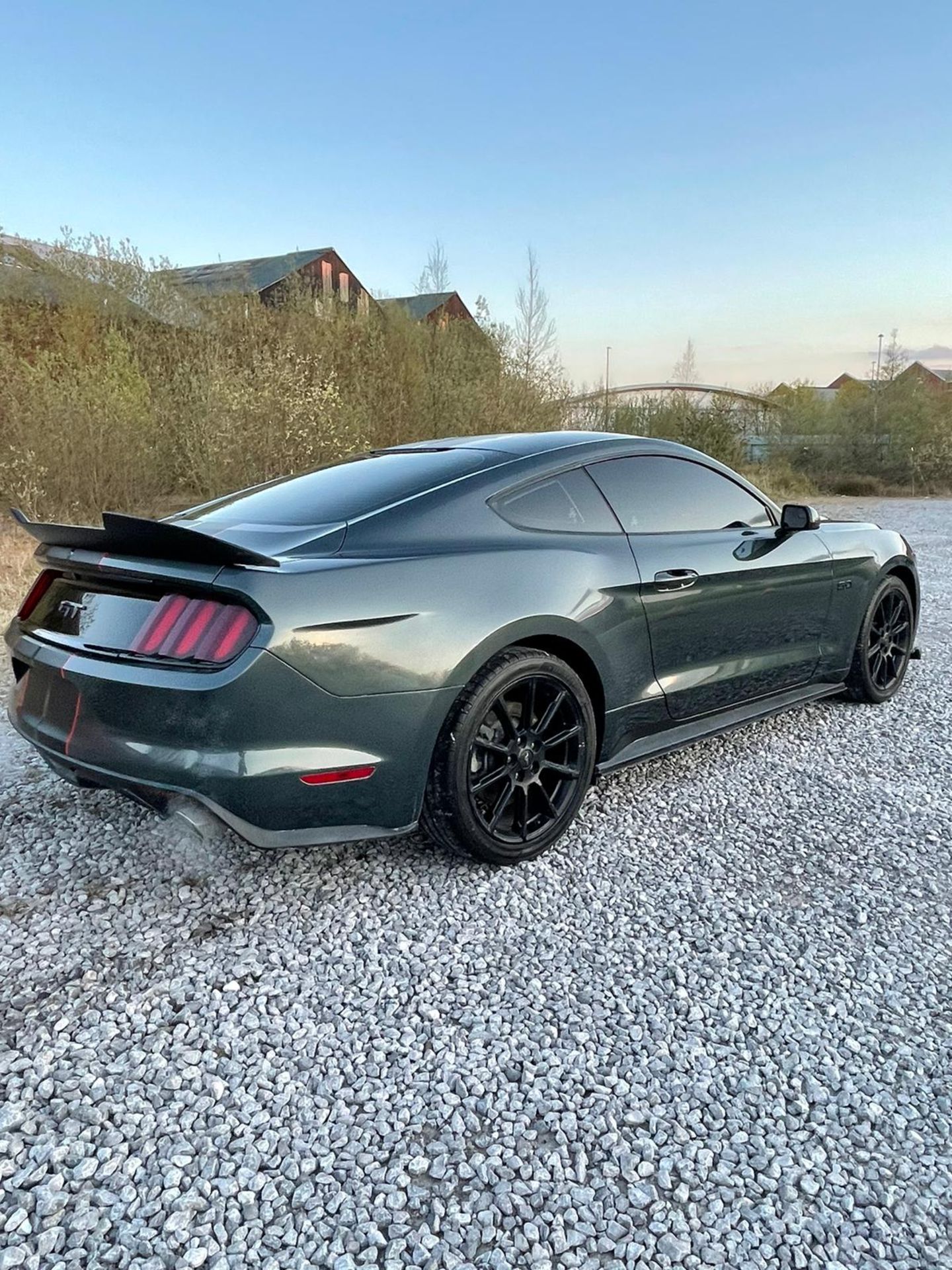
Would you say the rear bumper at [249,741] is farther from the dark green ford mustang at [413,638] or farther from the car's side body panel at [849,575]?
the car's side body panel at [849,575]

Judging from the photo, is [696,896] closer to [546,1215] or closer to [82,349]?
[546,1215]

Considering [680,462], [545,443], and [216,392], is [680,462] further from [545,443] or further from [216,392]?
[216,392]

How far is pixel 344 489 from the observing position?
302 centimetres

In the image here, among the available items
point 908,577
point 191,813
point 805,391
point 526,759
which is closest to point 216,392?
point 908,577

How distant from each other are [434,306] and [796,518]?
15.4 metres

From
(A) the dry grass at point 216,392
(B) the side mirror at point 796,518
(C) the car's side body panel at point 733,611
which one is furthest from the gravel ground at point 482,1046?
(A) the dry grass at point 216,392

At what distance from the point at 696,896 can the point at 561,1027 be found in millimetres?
802

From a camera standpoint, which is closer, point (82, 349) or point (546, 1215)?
point (546, 1215)

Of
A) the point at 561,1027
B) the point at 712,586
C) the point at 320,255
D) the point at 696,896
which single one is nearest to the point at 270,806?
the point at 561,1027

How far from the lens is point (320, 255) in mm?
32469

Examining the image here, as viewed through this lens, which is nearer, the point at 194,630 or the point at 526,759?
the point at 194,630

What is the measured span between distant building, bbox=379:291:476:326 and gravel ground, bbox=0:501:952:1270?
15299 millimetres

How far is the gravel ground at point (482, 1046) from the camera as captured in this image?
1.54 metres

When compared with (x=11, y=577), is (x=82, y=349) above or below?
above
